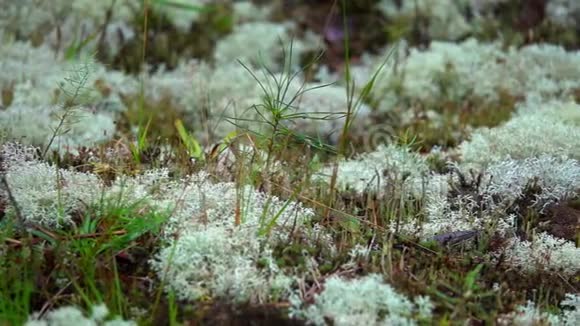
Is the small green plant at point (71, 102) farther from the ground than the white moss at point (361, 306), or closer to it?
farther from the ground

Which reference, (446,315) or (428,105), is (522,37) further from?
(446,315)

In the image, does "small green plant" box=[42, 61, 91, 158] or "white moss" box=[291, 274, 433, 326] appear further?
"small green plant" box=[42, 61, 91, 158]

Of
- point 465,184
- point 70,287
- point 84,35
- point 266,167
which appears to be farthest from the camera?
point 84,35

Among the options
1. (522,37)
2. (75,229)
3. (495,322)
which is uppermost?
(522,37)

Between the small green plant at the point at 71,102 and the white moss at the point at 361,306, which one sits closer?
the white moss at the point at 361,306

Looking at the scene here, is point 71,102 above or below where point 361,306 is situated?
above

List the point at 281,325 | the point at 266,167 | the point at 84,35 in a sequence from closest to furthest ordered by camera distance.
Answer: the point at 281,325 < the point at 266,167 < the point at 84,35

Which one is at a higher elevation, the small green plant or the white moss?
the small green plant

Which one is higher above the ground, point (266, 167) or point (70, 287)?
point (266, 167)

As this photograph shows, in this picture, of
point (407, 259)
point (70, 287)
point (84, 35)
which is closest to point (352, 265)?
point (407, 259)

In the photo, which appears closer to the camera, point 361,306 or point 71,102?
point 361,306

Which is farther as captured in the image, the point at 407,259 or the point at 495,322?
the point at 407,259
